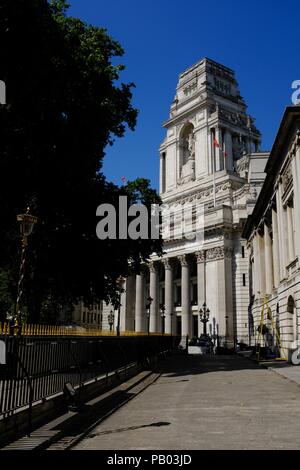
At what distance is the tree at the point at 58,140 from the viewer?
1920 cm

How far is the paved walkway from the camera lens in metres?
7.19

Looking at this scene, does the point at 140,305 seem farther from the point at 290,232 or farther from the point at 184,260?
the point at 290,232

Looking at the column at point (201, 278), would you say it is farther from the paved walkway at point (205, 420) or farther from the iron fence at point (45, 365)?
the iron fence at point (45, 365)

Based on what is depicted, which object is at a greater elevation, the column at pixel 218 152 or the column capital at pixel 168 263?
the column at pixel 218 152

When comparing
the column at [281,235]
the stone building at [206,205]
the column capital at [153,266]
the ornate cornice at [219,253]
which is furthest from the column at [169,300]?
the column at [281,235]

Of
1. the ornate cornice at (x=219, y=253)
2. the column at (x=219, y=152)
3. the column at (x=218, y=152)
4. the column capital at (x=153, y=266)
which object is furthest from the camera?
the column at (x=219, y=152)

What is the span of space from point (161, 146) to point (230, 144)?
1583 cm

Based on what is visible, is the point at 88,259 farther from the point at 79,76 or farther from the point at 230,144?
the point at 230,144

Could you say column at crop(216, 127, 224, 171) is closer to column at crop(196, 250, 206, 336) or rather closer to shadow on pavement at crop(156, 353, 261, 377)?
column at crop(196, 250, 206, 336)

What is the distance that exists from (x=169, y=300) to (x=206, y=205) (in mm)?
16098

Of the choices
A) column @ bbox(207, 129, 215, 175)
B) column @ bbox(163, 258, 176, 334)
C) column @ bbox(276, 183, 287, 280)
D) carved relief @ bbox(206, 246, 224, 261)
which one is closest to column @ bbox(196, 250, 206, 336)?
carved relief @ bbox(206, 246, 224, 261)

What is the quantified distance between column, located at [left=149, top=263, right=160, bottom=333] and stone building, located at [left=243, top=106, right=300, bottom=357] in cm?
3243

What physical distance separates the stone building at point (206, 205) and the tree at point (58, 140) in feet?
109
